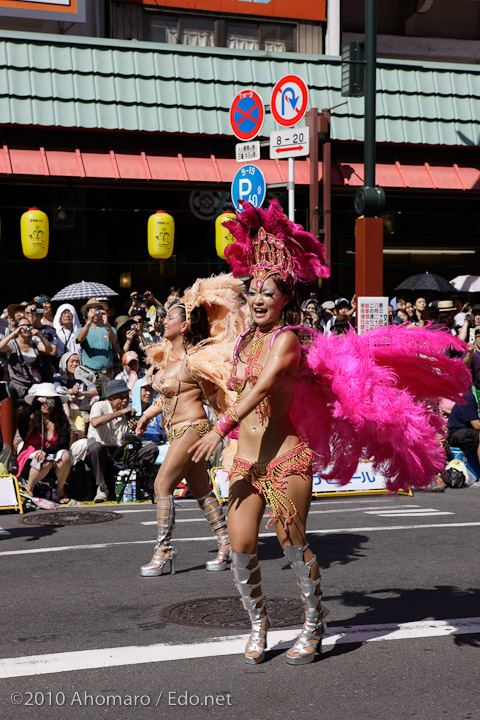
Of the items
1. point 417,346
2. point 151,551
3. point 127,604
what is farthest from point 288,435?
point 151,551

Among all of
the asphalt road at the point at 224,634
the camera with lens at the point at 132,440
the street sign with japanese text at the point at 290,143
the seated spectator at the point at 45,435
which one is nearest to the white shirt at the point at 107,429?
the camera with lens at the point at 132,440

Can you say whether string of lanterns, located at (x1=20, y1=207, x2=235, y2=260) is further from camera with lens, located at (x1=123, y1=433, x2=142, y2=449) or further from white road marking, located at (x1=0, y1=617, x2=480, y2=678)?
white road marking, located at (x1=0, y1=617, x2=480, y2=678)

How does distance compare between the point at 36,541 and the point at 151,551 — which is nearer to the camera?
the point at 151,551

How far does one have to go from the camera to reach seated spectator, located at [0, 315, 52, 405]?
42.3 ft

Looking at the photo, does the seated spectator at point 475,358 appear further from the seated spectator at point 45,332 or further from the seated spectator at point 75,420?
the seated spectator at point 45,332

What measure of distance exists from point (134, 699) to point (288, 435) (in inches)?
64.2

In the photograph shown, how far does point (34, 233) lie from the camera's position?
1598 centimetres

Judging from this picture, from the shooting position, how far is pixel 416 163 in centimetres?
1945

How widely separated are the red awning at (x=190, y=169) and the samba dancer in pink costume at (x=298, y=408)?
1189 centimetres

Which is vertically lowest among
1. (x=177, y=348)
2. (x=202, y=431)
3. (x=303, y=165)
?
(x=202, y=431)

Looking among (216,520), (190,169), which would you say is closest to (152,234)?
(190,169)

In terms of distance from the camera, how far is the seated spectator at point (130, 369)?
1342 cm

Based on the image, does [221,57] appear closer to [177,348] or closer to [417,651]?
[177,348]

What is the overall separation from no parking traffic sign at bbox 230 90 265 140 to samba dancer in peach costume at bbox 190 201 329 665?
331 inches
